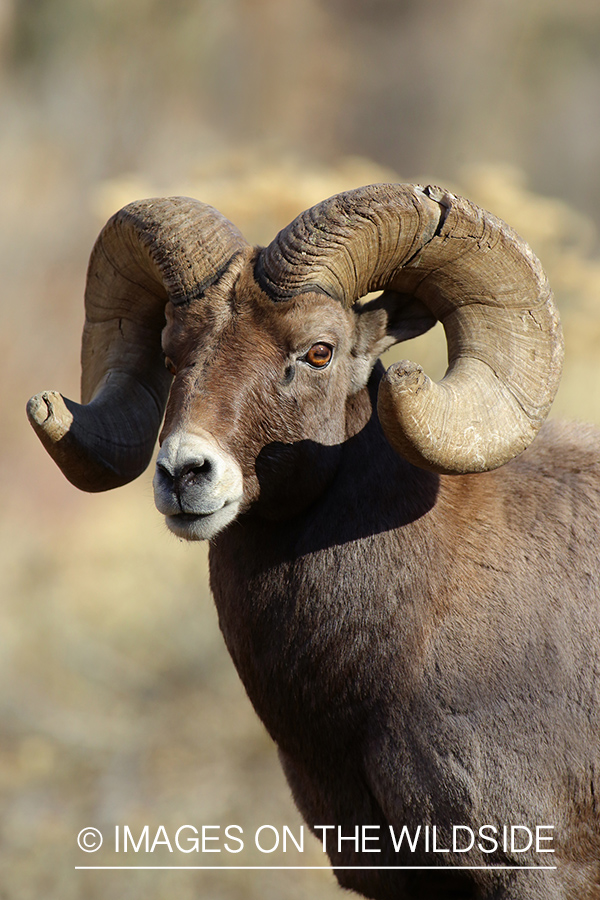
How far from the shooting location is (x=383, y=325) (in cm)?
426

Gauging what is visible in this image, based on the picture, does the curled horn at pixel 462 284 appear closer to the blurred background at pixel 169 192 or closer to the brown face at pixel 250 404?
the brown face at pixel 250 404

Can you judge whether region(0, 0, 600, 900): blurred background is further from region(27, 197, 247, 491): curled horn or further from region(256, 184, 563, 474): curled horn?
region(256, 184, 563, 474): curled horn

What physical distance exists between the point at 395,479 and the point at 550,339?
939 mm

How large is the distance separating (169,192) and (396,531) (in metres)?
8.59

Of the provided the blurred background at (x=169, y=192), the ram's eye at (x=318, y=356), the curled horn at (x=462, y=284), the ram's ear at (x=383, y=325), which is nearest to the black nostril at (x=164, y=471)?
the ram's eye at (x=318, y=356)

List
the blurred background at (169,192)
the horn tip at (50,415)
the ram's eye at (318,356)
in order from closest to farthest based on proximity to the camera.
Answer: the ram's eye at (318,356) < the horn tip at (50,415) < the blurred background at (169,192)

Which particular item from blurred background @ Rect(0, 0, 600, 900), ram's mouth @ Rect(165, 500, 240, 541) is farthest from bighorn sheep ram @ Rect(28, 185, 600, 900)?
blurred background @ Rect(0, 0, 600, 900)

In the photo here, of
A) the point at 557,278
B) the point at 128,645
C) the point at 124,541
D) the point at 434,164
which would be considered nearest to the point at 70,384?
the point at 124,541

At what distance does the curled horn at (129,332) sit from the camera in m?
4.12

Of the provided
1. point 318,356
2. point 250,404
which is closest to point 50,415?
point 250,404

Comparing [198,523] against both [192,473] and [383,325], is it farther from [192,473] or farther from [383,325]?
[383,325]

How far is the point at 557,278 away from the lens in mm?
10547

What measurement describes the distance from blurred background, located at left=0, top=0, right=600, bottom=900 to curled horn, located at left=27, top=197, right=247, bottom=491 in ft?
18.4

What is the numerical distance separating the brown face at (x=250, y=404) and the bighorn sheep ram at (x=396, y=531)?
0.04 feet
